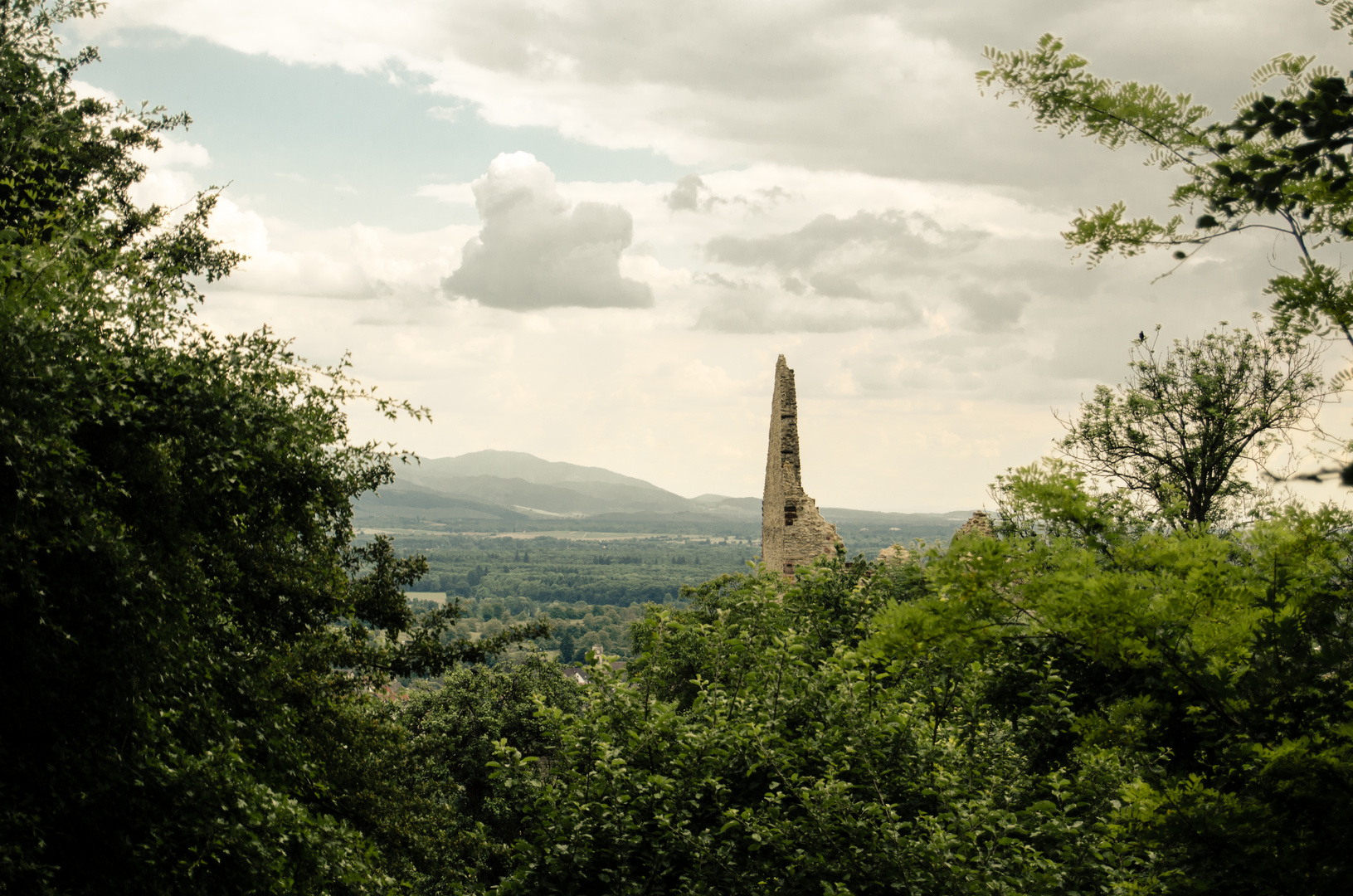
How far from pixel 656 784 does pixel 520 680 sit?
53.0 ft

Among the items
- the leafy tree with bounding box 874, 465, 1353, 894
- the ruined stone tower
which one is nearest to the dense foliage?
the leafy tree with bounding box 874, 465, 1353, 894

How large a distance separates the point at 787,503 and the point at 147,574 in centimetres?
1530

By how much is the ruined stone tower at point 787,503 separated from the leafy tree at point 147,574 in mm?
11923

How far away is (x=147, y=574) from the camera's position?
6957 millimetres

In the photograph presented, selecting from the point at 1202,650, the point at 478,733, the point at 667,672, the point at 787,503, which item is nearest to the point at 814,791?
the point at 1202,650

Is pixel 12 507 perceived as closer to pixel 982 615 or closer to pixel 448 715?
pixel 982 615

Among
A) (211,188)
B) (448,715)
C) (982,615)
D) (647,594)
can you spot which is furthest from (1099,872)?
(647,594)

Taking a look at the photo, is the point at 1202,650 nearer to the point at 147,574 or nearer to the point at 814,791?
the point at 814,791

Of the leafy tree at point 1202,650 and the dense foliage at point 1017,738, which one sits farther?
the dense foliage at point 1017,738

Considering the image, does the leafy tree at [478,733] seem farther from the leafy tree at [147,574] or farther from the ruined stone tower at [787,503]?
the leafy tree at [147,574]

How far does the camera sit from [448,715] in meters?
22.6

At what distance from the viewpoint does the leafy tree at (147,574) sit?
6379 mm

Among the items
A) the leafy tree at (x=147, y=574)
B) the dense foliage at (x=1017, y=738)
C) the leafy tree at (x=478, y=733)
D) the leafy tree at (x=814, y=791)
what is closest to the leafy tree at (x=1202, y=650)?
the dense foliage at (x=1017, y=738)

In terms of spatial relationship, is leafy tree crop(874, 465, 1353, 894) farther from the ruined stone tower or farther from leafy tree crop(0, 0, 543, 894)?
the ruined stone tower
